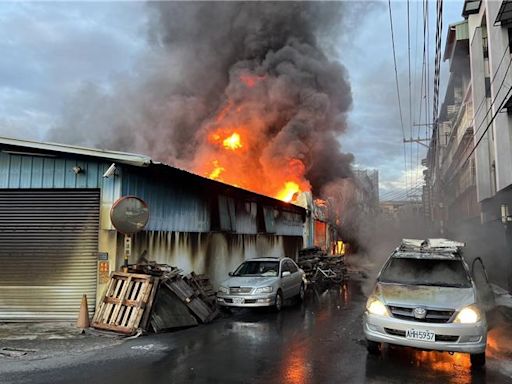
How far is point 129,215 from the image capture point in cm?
911

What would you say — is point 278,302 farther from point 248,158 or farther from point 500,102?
point 248,158

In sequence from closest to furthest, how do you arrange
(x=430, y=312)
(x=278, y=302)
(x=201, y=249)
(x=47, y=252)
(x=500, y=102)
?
(x=430, y=312), (x=47, y=252), (x=278, y=302), (x=201, y=249), (x=500, y=102)

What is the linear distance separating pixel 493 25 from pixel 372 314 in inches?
651

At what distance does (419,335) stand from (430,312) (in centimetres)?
39

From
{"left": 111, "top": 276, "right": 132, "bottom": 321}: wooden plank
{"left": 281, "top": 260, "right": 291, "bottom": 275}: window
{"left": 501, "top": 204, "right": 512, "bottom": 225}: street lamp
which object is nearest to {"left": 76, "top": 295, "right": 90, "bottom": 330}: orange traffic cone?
{"left": 111, "top": 276, "right": 132, "bottom": 321}: wooden plank

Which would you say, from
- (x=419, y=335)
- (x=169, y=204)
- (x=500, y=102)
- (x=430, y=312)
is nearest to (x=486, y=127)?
(x=500, y=102)

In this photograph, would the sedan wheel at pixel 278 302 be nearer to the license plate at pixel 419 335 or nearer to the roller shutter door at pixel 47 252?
the roller shutter door at pixel 47 252

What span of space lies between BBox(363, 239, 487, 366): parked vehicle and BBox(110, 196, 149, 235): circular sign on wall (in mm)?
5336

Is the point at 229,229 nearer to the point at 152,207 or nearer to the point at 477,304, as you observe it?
the point at 152,207

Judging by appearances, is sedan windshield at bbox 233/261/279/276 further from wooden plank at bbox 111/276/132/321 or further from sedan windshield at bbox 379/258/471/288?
sedan windshield at bbox 379/258/471/288

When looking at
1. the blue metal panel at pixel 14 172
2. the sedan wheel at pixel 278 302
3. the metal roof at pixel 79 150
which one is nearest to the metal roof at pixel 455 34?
the sedan wheel at pixel 278 302

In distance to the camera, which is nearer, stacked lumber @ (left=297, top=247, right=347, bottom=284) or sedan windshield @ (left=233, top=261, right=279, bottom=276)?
sedan windshield @ (left=233, top=261, right=279, bottom=276)

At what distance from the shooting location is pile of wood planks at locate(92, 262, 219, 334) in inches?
325

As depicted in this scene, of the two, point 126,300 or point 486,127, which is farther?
point 486,127
